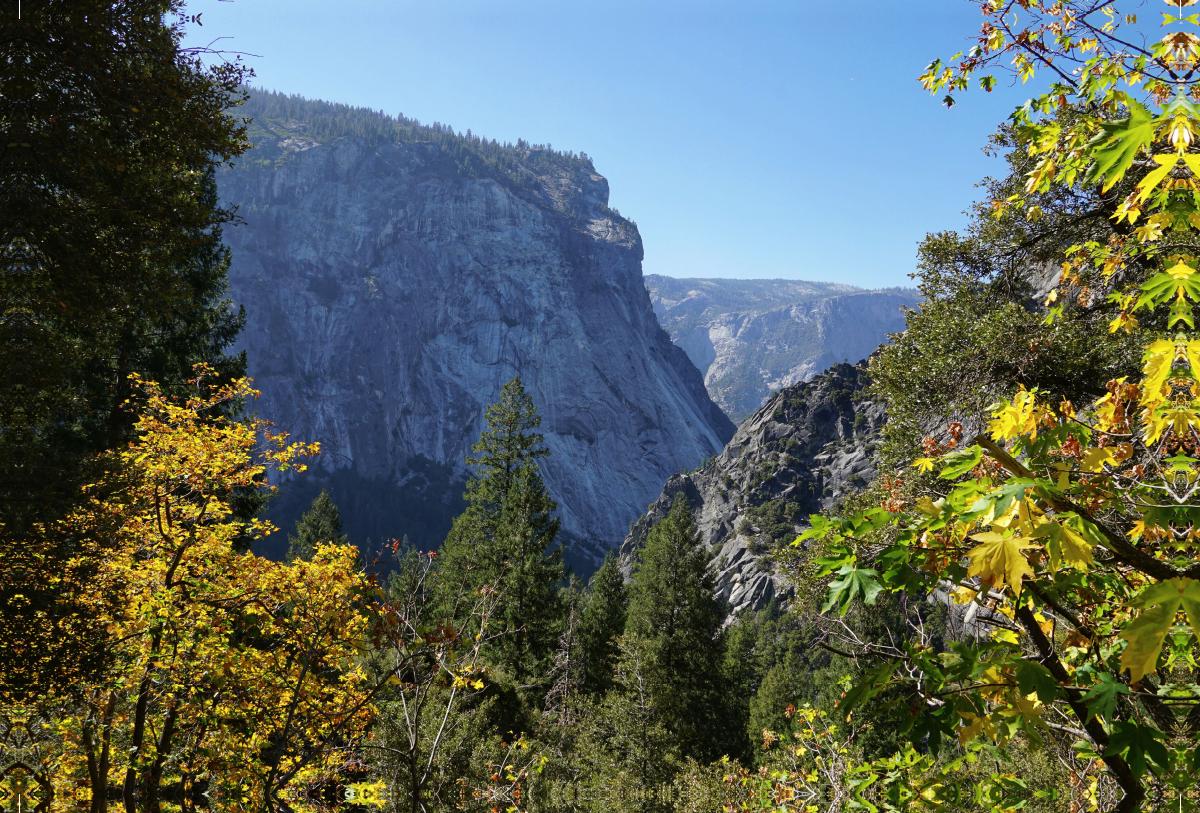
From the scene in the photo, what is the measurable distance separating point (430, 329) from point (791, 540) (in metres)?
154

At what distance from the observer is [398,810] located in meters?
8.00

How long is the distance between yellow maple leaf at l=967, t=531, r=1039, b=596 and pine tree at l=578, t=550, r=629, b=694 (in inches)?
895

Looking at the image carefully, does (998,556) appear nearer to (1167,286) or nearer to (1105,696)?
(1105,696)

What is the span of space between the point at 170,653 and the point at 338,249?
171 m

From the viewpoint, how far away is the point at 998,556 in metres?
1.40

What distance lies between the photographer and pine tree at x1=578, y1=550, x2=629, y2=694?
24547 mm

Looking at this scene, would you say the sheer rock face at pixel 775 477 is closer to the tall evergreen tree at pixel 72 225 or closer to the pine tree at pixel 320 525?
the pine tree at pixel 320 525

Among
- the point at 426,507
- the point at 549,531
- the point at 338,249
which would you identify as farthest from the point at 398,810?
the point at 338,249

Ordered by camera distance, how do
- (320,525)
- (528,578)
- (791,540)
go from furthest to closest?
(320,525)
(528,578)
(791,540)

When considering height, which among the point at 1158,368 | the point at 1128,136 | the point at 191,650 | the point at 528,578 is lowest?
the point at 528,578

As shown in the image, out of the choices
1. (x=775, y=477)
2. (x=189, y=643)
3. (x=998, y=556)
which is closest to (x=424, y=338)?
(x=775, y=477)

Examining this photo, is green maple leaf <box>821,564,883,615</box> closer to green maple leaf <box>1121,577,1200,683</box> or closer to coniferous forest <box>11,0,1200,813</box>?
coniferous forest <box>11,0,1200,813</box>

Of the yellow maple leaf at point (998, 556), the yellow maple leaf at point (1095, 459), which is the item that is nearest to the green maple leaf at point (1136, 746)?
the yellow maple leaf at point (998, 556)

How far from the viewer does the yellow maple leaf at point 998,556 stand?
1.35 meters
